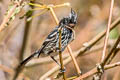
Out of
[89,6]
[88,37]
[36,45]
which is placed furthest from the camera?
[89,6]

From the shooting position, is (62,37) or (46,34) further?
(46,34)

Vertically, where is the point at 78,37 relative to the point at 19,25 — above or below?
below

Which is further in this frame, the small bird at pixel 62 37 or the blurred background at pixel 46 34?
the blurred background at pixel 46 34

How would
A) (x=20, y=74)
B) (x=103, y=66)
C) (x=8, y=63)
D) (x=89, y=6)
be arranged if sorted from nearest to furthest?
1. (x=103, y=66)
2. (x=20, y=74)
3. (x=8, y=63)
4. (x=89, y=6)

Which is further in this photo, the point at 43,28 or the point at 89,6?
the point at 89,6

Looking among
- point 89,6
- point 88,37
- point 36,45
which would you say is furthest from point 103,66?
point 89,6

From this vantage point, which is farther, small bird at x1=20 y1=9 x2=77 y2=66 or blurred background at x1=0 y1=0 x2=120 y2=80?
blurred background at x1=0 y1=0 x2=120 y2=80

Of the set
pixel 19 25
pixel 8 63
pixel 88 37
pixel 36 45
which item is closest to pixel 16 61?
pixel 8 63

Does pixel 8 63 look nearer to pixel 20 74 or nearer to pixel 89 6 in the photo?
pixel 20 74
